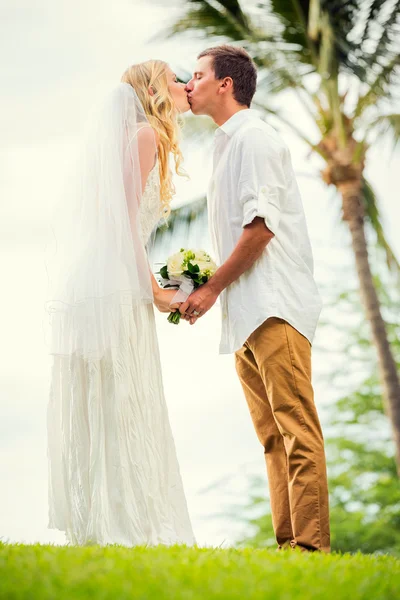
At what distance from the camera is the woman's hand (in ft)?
14.4

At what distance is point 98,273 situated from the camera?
407 cm

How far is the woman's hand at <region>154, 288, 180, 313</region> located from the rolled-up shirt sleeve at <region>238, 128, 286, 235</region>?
58 cm

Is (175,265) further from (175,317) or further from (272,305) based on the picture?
(272,305)

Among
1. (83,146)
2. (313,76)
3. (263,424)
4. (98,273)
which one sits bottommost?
(263,424)

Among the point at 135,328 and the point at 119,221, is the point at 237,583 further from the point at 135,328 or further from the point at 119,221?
the point at 119,221

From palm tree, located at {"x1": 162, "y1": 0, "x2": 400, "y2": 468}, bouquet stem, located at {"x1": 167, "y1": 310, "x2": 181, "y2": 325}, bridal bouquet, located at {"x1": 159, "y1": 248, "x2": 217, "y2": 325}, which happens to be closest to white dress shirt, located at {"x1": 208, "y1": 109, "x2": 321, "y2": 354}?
bridal bouquet, located at {"x1": 159, "y1": 248, "x2": 217, "y2": 325}

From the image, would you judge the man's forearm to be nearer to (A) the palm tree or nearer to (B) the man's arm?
(B) the man's arm

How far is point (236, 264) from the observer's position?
4203 millimetres

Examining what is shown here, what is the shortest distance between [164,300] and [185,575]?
1.87m

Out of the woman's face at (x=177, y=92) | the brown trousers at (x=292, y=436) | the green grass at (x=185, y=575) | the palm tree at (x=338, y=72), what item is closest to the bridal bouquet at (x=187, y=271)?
the brown trousers at (x=292, y=436)

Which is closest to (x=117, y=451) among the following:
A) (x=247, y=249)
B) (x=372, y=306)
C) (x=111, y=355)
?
(x=111, y=355)

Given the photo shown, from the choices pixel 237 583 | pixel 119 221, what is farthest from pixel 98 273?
pixel 237 583

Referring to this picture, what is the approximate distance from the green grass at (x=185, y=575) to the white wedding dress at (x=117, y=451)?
47 cm

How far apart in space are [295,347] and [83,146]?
1561mm
